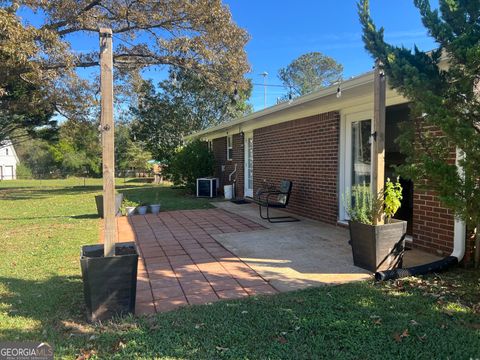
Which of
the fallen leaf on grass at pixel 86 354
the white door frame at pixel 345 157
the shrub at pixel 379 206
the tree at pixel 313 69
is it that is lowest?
the fallen leaf on grass at pixel 86 354

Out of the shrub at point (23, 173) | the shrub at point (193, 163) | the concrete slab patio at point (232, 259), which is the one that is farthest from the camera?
the shrub at point (23, 173)

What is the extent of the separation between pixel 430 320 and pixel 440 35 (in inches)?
92.5

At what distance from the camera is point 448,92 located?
10.1 feet

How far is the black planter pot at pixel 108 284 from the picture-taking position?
2.95m

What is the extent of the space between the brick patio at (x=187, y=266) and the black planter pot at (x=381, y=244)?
1209 millimetres

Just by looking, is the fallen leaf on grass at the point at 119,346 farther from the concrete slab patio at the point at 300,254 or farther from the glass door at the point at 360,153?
the glass door at the point at 360,153

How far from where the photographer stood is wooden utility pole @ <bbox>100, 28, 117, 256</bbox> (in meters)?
3.05

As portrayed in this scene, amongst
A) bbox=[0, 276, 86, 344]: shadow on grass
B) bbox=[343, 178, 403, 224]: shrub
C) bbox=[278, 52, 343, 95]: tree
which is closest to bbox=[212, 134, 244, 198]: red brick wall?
bbox=[343, 178, 403, 224]: shrub

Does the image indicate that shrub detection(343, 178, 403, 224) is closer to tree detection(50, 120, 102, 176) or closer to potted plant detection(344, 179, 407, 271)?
potted plant detection(344, 179, 407, 271)

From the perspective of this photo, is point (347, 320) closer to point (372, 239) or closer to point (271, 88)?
point (372, 239)

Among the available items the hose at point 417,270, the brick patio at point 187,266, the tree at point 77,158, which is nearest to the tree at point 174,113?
the tree at point 77,158

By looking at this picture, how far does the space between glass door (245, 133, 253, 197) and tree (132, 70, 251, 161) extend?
1589cm

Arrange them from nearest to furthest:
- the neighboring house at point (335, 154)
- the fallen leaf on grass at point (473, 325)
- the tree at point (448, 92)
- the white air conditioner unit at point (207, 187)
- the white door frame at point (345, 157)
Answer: the fallen leaf on grass at point (473, 325), the tree at point (448, 92), the neighboring house at point (335, 154), the white door frame at point (345, 157), the white air conditioner unit at point (207, 187)

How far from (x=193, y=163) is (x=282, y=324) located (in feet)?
38.7
